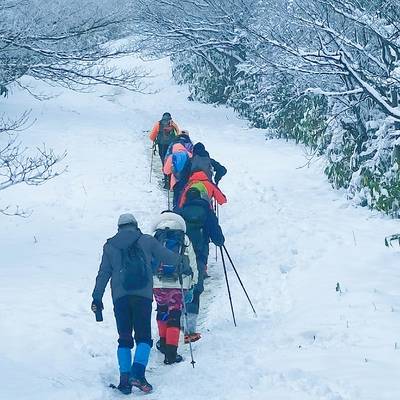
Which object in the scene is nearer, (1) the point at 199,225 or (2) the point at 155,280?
(2) the point at 155,280

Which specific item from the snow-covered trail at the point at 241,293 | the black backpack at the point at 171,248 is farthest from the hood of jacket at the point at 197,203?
the snow-covered trail at the point at 241,293

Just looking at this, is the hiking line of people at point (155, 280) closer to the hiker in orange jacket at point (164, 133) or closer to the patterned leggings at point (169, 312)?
the patterned leggings at point (169, 312)

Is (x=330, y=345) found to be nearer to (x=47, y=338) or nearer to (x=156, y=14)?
(x=47, y=338)

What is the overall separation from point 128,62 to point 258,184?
1149 inches

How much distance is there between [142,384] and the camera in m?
6.43

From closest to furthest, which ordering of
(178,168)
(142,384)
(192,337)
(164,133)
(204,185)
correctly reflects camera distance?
(142,384) < (192,337) < (204,185) < (178,168) < (164,133)

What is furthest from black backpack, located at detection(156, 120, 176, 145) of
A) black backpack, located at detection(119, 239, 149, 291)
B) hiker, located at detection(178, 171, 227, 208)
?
black backpack, located at detection(119, 239, 149, 291)

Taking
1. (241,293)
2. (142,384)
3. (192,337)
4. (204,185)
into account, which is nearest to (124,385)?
(142,384)

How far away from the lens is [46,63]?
1059cm

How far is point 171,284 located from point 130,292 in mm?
934

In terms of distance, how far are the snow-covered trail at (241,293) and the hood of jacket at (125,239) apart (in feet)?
4.81

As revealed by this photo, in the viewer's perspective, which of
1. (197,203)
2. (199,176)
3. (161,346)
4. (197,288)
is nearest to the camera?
(161,346)

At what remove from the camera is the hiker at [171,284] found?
731cm

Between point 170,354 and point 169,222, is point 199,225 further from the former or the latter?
point 170,354
